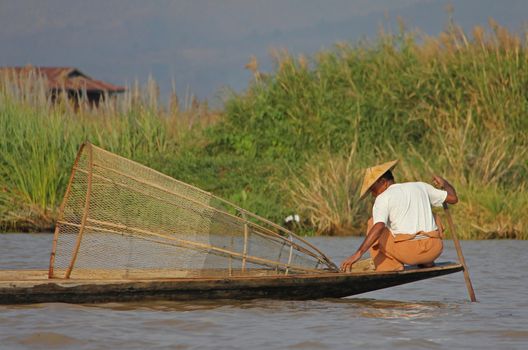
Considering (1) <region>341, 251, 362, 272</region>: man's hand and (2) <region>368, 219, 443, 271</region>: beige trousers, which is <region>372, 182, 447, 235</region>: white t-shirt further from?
(1) <region>341, 251, 362, 272</region>: man's hand

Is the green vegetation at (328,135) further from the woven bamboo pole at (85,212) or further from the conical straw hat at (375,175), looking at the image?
the woven bamboo pole at (85,212)

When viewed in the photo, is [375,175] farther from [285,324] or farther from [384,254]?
[285,324]

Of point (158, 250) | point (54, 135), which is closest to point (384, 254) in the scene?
point (158, 250)

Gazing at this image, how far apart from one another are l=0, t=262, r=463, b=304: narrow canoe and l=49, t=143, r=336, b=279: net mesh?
0.22m

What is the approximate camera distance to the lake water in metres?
7.84

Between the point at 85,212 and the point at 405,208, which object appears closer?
the point at 85,212

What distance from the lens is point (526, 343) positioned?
25.9ft

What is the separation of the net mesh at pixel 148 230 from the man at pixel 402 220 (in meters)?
0.55

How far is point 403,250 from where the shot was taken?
9.62 m

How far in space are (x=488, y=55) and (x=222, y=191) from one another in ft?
17.3

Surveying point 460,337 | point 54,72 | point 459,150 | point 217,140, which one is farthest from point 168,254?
point 54,72

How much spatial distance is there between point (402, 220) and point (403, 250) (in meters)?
0.26

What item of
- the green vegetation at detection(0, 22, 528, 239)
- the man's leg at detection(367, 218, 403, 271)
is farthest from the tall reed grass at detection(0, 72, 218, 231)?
the man's leg at detection(367, 218, 403, 271)

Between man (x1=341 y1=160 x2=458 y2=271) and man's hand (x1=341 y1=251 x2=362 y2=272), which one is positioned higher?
man (x1=341 y1=160 x2=458 y2=271)
